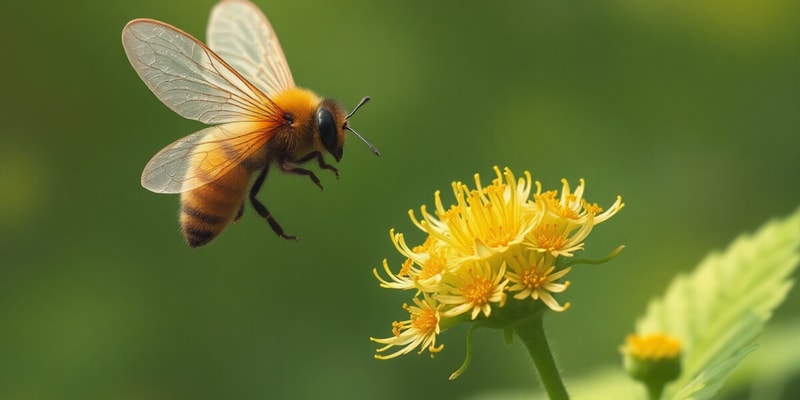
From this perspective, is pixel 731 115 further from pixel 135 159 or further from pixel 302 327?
pixel 135 159

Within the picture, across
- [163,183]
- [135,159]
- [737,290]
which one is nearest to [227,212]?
[163,183]

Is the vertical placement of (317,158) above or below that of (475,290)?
above

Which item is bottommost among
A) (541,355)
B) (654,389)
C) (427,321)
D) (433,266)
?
(654,389)

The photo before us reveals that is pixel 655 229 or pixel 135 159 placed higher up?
pixel 135 159

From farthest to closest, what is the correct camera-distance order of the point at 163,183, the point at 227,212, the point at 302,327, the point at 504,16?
the point at 504,16 → the point at 302,327 → the point at 227,212 → the point at 163,183

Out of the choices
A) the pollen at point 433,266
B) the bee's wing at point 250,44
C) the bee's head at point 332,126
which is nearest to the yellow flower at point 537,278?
the pollen at point 433,266

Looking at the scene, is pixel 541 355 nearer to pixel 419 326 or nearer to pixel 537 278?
pixel 537 278

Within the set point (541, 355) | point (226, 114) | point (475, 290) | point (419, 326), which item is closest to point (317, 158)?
point (226, 114)

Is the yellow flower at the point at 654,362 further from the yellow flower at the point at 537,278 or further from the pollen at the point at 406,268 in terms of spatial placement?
the pollen at the point at 406,268
